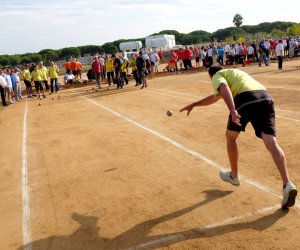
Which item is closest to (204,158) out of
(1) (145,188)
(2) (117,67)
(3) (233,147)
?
(1) (145,188)

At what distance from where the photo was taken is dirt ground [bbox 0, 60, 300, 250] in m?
4.59

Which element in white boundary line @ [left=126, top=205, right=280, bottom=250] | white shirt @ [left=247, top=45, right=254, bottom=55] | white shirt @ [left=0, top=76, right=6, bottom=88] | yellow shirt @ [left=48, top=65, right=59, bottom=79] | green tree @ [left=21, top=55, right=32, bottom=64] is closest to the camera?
white boundary line @ [left=126, top=205, right=280, bottom=250]

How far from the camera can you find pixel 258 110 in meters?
4.79

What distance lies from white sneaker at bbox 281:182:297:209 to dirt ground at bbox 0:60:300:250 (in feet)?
0.44

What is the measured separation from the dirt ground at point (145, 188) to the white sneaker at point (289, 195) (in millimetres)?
135

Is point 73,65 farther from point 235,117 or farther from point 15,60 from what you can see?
point 15,60

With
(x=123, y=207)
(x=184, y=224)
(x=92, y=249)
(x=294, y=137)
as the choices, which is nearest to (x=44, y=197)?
(x=123, y=207)

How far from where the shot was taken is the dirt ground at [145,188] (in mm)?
4594

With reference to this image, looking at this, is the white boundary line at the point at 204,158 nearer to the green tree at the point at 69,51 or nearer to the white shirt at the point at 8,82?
the white shirt at the point at 8,82

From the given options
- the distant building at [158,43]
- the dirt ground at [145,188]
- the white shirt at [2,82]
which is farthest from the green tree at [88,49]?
the dirt ground at [145,188]

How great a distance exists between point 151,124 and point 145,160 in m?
3.59

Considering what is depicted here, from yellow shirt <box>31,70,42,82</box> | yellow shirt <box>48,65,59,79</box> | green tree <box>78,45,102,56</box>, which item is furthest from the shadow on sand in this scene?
green tree <box>78,45,102,56</box>

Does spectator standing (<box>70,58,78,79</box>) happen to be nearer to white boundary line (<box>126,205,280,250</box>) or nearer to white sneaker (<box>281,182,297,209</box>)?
white boundary line (<box>126,205,280,250</box>)

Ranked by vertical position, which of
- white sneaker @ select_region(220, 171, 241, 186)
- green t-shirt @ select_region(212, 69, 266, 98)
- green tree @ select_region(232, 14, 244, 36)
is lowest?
white sneaker @ select_region(220, 171, 241, 186)
